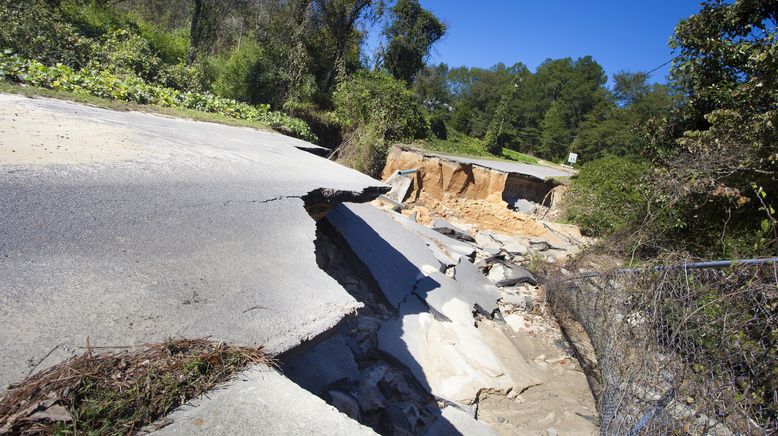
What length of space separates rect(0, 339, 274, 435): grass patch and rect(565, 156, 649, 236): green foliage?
46.4 feet

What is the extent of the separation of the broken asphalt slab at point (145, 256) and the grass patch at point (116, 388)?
10 cm

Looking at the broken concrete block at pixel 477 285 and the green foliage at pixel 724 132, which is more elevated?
the green foliage at pixel 724 132

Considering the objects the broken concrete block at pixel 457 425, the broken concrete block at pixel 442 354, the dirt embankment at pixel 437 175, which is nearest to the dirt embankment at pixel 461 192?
the dirt embankment at pixel 437 175

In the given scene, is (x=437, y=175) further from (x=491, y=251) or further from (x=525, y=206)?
(x=491, y=251)

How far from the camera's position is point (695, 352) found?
2.99 metres

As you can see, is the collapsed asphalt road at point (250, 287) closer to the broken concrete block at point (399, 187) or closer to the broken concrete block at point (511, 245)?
the broken concrete block at point (511, 245)

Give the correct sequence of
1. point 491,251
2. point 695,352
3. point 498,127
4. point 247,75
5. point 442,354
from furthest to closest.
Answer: point 498,127 → point 247,75 → point 491,251 → point 442,354 → point 695,352

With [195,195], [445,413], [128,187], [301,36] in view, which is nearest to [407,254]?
[445,413]

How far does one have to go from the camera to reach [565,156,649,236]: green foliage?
552 inches

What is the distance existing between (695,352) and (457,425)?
212cm

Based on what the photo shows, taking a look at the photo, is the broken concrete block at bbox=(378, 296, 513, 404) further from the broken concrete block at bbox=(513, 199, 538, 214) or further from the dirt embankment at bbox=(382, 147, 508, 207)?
the broken concrete block at bbox=(513, 199, 538, 214)

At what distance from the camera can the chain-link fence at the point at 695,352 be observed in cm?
262

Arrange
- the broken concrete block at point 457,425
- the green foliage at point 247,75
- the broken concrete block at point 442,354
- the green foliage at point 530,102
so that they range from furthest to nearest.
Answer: the green foliage at point 530,102 < the green foliage at point 247,75 < the broken concrete block at point 442,354 < the broken concrete block at point 457,425

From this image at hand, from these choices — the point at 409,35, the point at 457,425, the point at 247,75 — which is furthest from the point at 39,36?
the point at 409,35
